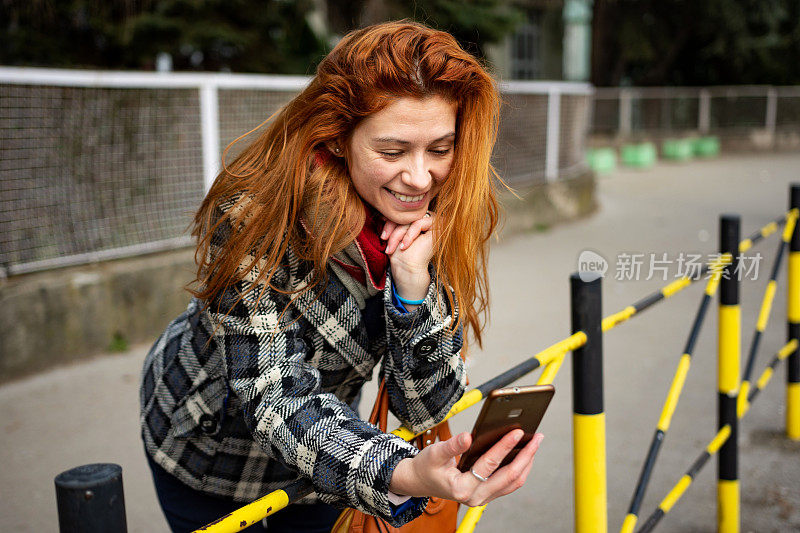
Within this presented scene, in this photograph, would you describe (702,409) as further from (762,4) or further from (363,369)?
(762,4)

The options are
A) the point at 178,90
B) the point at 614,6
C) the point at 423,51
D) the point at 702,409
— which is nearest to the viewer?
the point at 423,51

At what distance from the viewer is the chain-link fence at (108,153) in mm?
4691

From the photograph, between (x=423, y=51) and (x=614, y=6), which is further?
(x=614, y=6)

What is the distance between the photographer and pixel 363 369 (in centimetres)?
161

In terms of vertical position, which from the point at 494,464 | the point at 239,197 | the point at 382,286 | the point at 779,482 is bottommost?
the point at 779,482

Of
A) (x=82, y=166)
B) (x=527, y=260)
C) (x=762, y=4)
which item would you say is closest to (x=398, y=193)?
(x=82, y=166)

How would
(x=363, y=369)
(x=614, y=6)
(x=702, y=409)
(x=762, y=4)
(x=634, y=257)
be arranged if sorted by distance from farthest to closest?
(x=614, y=6), (x=762, y=4), (x=634, y=257), (x=702, y=409), (x=363, y=369)

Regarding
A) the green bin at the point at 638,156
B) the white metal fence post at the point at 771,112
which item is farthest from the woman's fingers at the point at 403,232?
the white metal fence post at the point at 771,112

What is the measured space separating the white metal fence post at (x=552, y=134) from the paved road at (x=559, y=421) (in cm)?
259

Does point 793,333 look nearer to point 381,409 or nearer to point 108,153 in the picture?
point 381,409

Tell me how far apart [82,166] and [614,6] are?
20.8 meters

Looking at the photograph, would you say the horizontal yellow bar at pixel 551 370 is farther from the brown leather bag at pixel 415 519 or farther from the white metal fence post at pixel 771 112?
the white metal fence post at pixel 771 112

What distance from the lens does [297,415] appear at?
4.18 ft

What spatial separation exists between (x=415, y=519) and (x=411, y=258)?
47 cm
